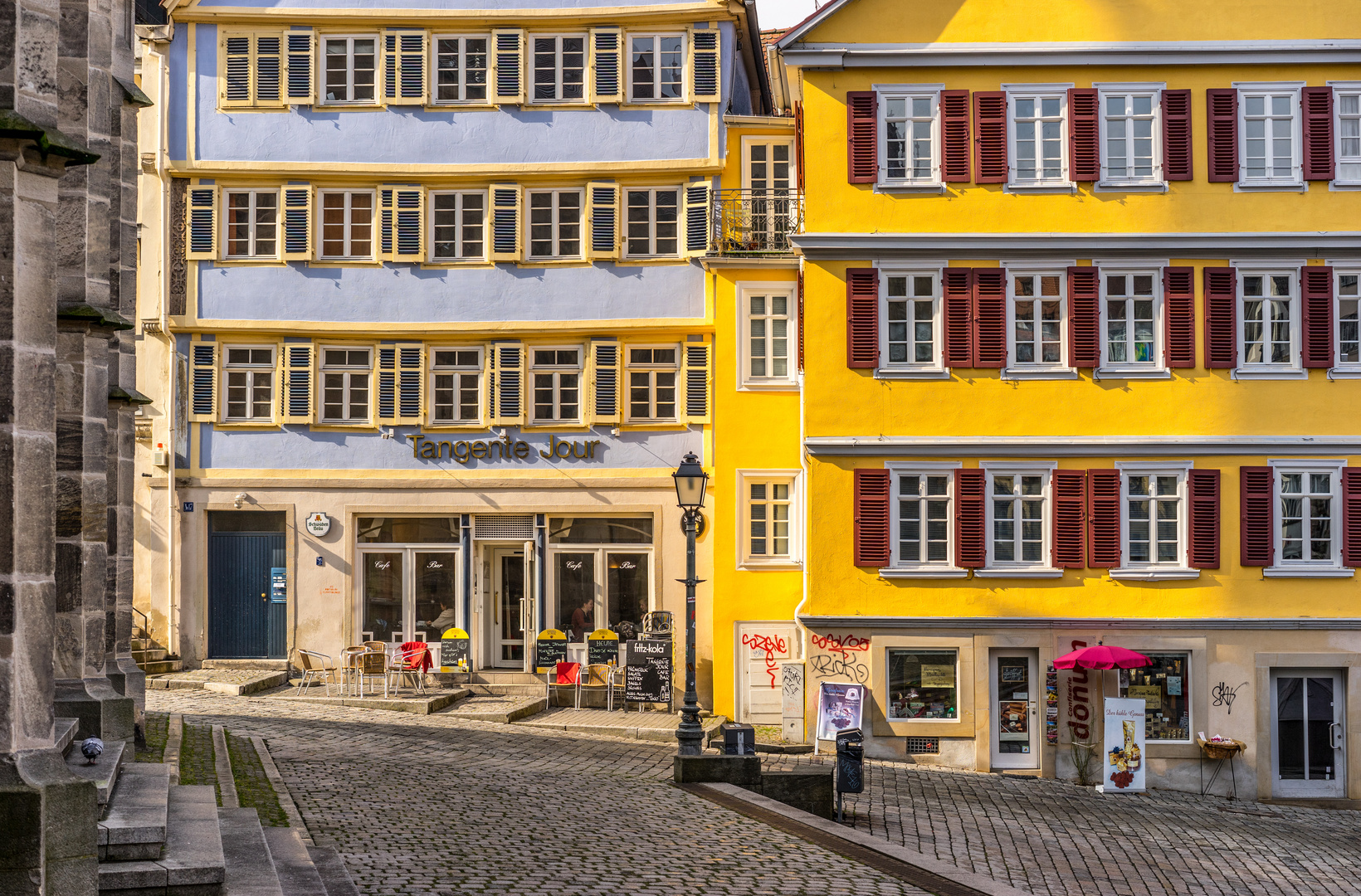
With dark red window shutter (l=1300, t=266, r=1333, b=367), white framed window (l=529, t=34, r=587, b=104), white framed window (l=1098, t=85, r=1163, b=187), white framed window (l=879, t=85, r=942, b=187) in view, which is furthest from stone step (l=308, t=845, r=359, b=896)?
white framed window (l=529, t=34, r=587, b=104)

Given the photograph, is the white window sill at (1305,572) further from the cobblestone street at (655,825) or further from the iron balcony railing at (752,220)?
the iron balcony railing at (752,220)

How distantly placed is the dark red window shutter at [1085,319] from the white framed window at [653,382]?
23.1 feet

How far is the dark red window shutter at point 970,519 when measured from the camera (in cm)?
2292

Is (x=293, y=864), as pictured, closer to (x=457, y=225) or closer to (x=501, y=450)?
(x=501, y=450)

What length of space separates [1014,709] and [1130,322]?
6243 mm

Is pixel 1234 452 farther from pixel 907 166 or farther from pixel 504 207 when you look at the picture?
pixel 504 207

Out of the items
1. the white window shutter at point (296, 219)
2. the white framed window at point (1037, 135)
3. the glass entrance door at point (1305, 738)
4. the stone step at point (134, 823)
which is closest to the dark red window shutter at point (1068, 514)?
the glass entrance door at point (1305, 738)

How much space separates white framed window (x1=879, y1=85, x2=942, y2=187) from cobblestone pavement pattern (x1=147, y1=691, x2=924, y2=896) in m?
9.68

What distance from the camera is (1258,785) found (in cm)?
2253

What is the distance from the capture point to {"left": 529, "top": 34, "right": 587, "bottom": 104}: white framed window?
2678cm

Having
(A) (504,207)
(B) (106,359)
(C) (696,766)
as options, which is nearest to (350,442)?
(A) (504,207)

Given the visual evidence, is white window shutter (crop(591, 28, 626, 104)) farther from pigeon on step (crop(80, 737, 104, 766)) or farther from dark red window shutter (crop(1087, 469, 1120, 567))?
pigeon on step (crop(80, 737, 104, 766))

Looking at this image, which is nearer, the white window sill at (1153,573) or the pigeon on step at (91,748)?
the pigeon on step at (91,748)

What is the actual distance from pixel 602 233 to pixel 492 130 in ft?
8.95
